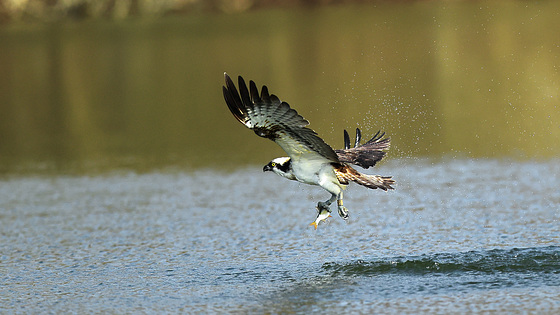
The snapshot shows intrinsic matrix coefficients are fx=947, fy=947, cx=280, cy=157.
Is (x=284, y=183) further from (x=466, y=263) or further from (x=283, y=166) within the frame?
(x=466, y=263)

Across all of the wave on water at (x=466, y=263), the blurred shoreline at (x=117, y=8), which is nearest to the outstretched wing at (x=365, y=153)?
the wave on water at (x=466, y=263)

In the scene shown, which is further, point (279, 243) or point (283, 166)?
point (279, 243)

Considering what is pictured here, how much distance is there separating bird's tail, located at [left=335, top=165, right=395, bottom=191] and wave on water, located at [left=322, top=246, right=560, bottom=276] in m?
0.76

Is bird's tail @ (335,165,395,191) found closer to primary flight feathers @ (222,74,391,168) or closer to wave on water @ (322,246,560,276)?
primary flight feathers @ (222,74,391,168)

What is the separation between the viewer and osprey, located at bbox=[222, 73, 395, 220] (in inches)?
271

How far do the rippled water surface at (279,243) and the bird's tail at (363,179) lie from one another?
767 millimetres

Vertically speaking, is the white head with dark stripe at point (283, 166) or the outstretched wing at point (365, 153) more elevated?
the outstretched wing at point (365, 153)

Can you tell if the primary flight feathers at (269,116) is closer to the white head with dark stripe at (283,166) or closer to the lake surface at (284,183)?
the white head with dark stripe at (283,166)

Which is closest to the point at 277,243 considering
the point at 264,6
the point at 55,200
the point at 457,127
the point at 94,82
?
the point at 55,200

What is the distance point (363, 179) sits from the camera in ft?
25.7

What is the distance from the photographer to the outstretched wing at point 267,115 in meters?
6.84

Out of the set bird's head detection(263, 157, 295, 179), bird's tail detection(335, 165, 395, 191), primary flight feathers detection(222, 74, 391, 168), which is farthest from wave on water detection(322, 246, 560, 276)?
primary flight feathers detection(222, 74, 391, 168)

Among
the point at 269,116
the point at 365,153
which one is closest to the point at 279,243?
the point at 365,153

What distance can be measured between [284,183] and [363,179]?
4.06 metres
